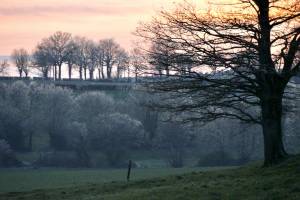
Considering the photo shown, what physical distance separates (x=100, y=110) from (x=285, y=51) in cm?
7699

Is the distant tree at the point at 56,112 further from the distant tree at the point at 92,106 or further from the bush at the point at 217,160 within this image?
the bush at the point at 217,160

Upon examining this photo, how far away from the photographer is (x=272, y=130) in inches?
801

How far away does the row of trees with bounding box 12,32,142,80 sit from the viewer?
5325 inches

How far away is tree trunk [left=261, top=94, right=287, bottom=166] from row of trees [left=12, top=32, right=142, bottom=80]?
374ft

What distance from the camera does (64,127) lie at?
3529 inches

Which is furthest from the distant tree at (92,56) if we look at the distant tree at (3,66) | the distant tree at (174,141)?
the distant tree at (174,141)

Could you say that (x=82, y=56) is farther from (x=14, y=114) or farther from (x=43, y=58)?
(x=14, y=114)

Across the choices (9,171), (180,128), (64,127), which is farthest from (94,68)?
(9,171)

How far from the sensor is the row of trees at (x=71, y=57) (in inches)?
5325

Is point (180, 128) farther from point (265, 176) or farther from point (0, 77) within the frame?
point (265, 176)

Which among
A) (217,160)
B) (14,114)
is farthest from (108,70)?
(217,160)

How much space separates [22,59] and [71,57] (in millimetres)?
12460

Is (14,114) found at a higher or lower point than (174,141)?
higher

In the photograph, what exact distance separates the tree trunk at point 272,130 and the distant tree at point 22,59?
399ft
